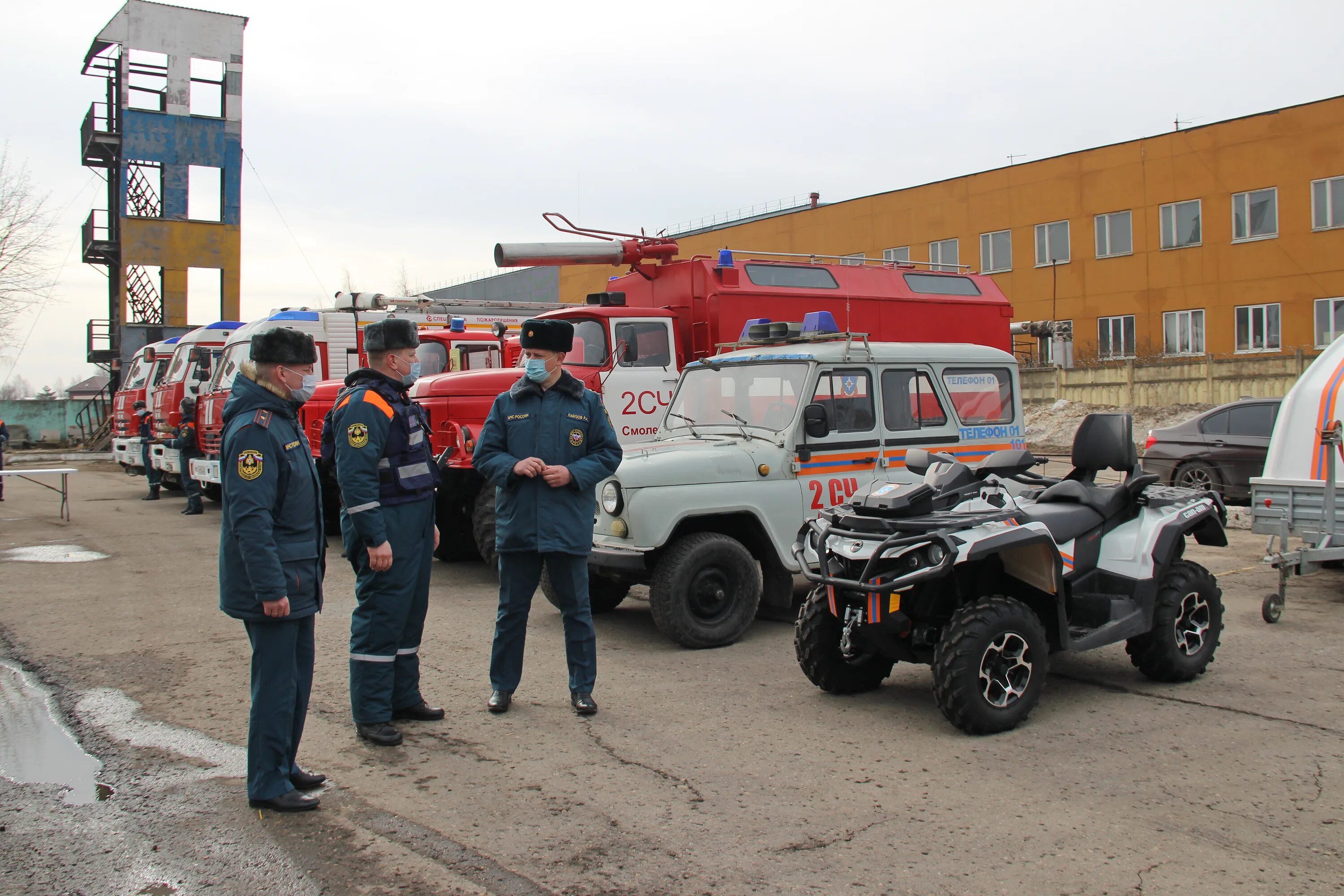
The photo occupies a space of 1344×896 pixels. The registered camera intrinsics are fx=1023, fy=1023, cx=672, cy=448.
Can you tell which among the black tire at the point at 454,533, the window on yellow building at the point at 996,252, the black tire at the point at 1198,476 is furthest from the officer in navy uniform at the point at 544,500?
the window on yellow building at the point at 996,252

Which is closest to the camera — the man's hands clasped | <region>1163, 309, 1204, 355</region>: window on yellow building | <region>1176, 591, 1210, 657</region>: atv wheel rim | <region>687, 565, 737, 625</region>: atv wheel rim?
the man's hands clasped

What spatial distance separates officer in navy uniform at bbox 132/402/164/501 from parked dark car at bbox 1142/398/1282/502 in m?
16.7

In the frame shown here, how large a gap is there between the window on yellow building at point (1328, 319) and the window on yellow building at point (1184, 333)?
3.26m

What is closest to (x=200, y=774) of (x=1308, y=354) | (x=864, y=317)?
(x=864, y=317)

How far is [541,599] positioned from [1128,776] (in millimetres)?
5254

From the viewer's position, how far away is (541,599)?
8664 millimetres

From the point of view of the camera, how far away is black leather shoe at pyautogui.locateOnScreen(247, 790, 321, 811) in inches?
159

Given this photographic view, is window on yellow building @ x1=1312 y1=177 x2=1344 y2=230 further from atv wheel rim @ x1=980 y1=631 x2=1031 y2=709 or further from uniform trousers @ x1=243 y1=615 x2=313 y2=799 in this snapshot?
uniform trousers @ x1=243 y1=615 x2=313 y2=799

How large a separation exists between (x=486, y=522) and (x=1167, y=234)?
3124 centimetres

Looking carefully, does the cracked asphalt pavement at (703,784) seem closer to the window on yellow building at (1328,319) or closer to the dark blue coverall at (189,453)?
the dark blue coverall at (189,453)

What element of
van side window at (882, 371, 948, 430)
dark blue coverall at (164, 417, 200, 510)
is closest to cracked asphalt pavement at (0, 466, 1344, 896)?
van side window at (882, 371, 948, 430)

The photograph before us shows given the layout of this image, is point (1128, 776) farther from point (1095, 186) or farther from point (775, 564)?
point (1095, 186)

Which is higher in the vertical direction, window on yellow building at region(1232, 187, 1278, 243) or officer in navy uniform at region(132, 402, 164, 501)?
window on yellow building at region(1232, 187, 1278, 243)

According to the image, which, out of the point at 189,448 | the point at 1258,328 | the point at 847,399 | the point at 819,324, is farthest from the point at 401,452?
the point at 1258,328
